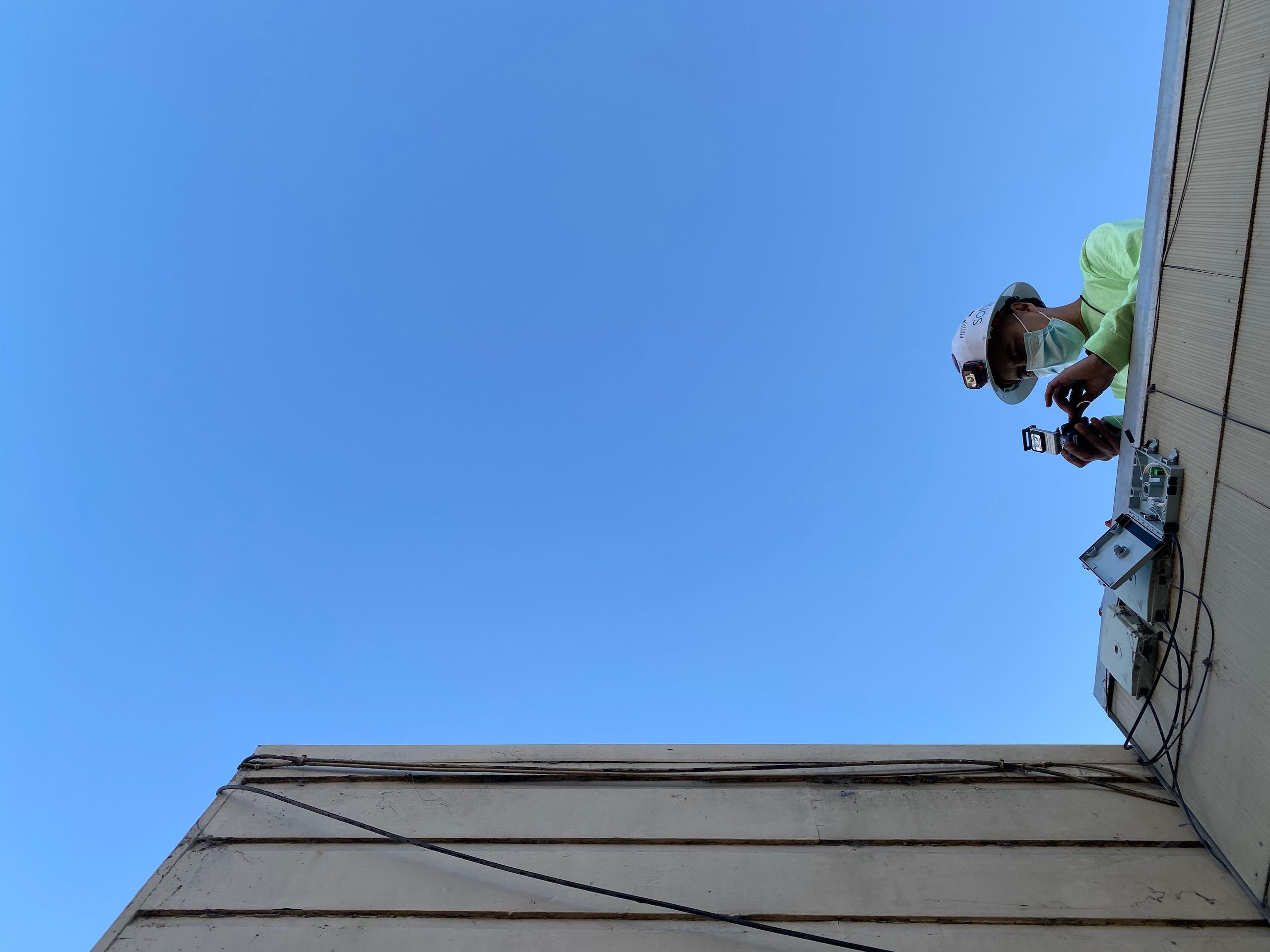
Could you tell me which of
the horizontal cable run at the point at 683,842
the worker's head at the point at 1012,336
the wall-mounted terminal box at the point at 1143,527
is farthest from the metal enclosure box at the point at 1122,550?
the worker's head at the point at 1012,336

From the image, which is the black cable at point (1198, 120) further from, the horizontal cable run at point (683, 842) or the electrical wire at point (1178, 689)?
the horizontal cable run at point (683, 842)

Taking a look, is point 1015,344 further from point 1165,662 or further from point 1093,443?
point 1165,662

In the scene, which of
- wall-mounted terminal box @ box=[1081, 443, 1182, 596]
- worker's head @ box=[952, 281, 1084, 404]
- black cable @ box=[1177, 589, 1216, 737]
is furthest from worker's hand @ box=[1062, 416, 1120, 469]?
black cable @ box=[1177, 589, 1216, 737]

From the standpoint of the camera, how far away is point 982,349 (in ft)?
15.7

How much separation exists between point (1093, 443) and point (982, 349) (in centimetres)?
115

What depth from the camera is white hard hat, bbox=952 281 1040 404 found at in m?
4.77

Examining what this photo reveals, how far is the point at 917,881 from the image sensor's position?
2.87 m

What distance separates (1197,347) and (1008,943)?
2458 millimetres

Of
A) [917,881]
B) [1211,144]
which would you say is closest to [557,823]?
[917,881]

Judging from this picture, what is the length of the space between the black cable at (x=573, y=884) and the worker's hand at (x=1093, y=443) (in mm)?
2792

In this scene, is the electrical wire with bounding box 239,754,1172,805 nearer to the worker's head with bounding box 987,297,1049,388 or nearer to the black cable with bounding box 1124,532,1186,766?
the black cable with bounding box 1124,532,1186,766

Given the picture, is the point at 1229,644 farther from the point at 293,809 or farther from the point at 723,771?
the point at 293,809

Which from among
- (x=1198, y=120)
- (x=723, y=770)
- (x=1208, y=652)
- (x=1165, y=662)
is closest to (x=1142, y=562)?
(x=1208, y=652)

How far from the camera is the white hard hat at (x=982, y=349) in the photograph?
477cm
